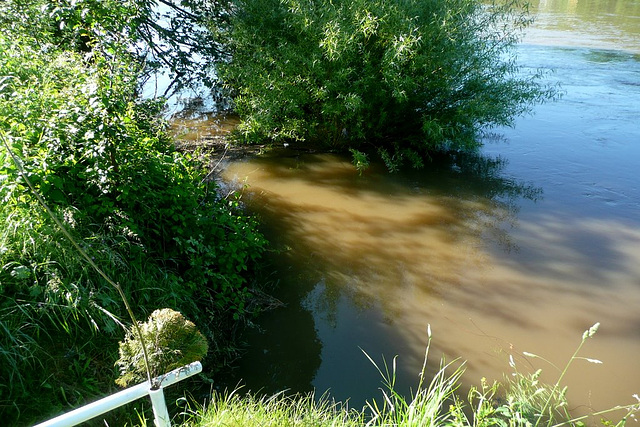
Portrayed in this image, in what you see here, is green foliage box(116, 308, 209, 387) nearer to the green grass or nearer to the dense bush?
the green grass

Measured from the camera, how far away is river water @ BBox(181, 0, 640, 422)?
4012 mm

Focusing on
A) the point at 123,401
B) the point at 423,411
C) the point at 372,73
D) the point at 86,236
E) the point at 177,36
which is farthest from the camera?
the point at 177,36

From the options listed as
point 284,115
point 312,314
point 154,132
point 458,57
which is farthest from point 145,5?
point 312,314

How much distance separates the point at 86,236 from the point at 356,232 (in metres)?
3.05

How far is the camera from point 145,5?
8141mm

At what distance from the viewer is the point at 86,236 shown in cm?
363

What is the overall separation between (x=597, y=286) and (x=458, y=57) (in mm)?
3484

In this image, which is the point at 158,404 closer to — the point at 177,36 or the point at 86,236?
the point at 86,236

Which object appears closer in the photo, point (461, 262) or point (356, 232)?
point (461, 262)

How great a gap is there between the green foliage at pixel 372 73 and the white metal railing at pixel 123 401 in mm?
5429

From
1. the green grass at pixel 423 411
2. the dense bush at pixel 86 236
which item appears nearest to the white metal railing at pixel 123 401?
the green grass at pixel 423 411

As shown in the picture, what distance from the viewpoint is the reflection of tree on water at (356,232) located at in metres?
4.33

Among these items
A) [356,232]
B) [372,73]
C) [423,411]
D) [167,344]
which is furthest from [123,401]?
[372,73]

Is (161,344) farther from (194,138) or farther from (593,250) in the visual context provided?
(194,138)
